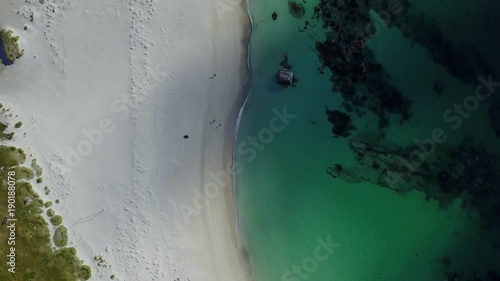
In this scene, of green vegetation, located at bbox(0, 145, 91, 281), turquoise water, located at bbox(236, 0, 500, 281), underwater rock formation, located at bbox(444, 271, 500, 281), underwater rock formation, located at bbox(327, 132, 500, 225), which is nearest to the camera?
green vegetation, located at bbox(0, 145, 91, 281)

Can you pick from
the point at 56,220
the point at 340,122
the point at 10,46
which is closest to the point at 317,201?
the point at 340,122

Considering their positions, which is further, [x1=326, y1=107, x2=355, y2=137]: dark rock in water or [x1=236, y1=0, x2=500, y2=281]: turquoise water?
[x1=326, y1=107, x2=355, y2=137]: dark rock in water

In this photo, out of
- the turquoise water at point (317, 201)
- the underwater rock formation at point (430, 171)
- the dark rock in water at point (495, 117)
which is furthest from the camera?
the dark rock in water at point (495, 117)

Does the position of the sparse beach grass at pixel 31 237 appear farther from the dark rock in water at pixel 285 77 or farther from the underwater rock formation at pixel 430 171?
the underwater rock formation at pixel 430 171

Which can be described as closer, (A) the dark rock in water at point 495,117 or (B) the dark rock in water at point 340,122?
(B) the dark rock in water at point 340,122

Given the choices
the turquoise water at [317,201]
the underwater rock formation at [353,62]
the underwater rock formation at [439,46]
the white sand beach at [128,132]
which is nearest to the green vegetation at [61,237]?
the white sand beach at [128,132]

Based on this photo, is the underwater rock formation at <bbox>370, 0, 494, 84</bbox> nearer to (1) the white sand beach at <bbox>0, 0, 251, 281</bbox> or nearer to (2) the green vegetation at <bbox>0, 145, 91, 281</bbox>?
(1) the white sand beach at <bbox>0, 0, 251, 281</bbox>

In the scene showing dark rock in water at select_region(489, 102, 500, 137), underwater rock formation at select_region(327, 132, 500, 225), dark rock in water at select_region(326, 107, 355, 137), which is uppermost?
dark rock in water at select_region(489, 102, 500, 137)

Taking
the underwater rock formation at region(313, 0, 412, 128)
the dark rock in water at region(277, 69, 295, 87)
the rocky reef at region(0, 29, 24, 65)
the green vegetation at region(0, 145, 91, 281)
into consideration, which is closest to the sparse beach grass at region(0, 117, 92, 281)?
the green vegetation at region(0, 145, 91, 281)
